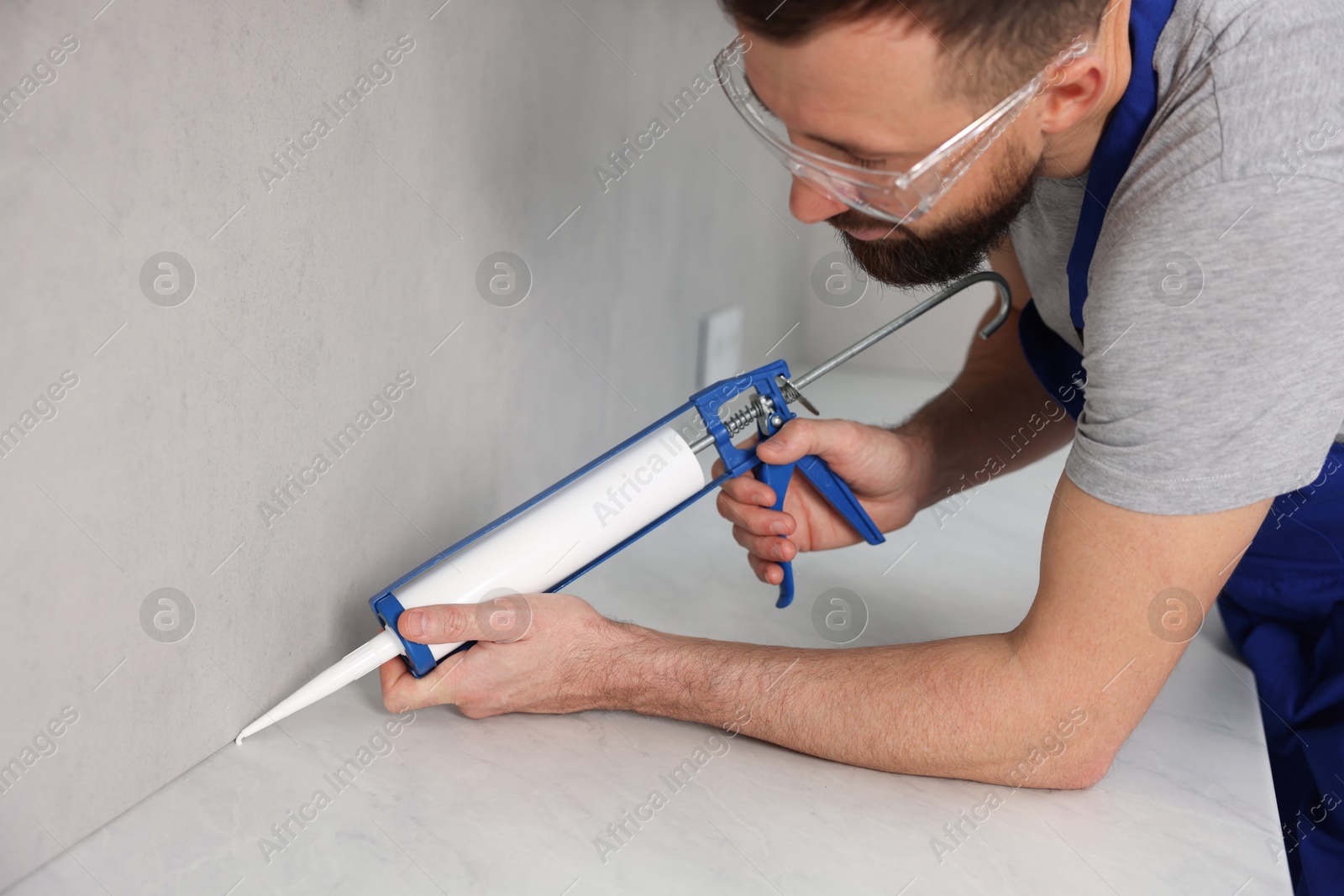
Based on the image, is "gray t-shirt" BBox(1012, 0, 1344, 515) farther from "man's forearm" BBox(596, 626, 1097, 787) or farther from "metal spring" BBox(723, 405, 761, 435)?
"metal spring" BBox(723, 405, 761, 435)

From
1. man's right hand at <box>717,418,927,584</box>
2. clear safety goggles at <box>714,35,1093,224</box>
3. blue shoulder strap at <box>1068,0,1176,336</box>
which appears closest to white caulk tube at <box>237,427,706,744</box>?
man's right hand at <box>717,418,927,584</box>

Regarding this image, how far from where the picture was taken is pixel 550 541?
0.75m

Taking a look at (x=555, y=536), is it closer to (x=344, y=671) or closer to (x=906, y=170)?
(x=344, y=671)

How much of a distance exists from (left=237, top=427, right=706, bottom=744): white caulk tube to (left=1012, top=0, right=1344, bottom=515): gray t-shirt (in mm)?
303

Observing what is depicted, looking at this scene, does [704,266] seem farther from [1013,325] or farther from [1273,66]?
[1273,66]

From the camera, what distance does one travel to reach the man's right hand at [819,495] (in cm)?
90

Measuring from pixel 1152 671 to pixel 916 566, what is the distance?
425 mm

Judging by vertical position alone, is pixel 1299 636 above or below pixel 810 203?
below

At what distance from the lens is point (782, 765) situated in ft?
2.47

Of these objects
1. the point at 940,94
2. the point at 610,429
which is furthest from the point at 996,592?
the point at 940,94

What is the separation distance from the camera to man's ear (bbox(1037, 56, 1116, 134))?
27.1 inches

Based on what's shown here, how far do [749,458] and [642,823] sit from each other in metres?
0.32

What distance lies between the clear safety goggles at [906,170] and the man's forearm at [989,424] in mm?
432

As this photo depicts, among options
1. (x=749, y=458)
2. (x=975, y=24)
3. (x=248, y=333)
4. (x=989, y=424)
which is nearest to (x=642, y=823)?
(x=749, y=458)
